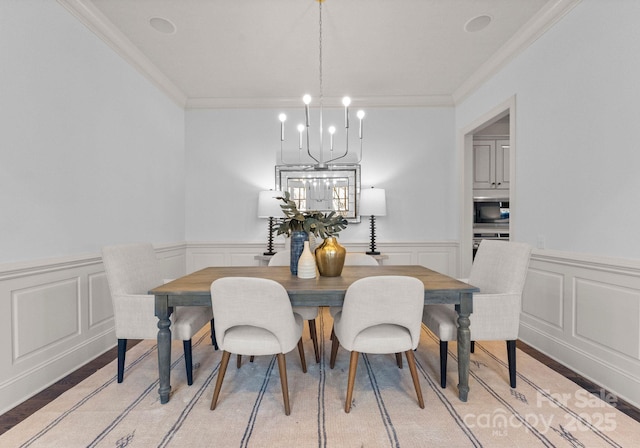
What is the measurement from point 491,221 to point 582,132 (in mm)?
2503

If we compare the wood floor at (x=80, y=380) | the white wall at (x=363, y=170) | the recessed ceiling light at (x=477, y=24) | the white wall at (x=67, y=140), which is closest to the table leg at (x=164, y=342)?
the wood floor at (x=80, y=380)

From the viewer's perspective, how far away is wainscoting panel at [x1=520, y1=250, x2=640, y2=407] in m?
1.93

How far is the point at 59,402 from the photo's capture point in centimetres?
192

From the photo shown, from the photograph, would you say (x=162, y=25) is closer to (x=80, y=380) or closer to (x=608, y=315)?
(x=80, y=380)

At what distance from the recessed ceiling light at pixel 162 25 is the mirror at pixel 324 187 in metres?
1.93

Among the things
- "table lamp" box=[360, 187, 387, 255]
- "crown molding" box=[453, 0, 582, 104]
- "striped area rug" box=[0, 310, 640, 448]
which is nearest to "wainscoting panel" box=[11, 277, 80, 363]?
"striped area rug" box=[0, 310, 640, 448]

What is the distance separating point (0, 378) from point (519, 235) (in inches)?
154

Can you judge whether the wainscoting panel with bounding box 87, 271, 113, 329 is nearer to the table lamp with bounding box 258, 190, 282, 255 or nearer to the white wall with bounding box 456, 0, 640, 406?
the table lamp with bounding box 258, 190, 282, 255

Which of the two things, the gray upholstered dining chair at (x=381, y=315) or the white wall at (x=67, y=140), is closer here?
the gray upholstered dining chair at (x=381, y=315)

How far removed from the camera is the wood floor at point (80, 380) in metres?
1.78

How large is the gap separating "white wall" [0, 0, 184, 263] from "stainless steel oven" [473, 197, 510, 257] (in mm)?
4264

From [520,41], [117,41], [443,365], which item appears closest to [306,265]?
[443,365]

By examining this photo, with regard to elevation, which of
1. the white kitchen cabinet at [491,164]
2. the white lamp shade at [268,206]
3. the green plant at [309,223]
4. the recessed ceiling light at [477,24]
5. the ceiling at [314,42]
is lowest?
the green plant at [309,223]

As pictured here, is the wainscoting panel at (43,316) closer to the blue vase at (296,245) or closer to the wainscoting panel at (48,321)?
the wainscoting panel at (48,321)
